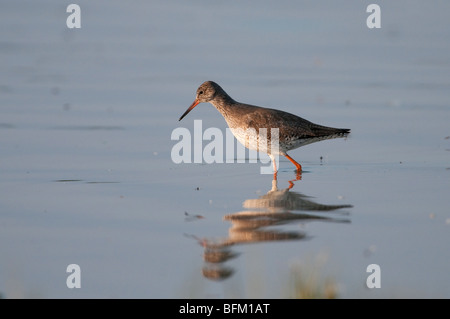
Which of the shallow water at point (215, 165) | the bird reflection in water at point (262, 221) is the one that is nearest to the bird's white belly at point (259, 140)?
the shallow water at point (215, 165)

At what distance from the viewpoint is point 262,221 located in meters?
8.00

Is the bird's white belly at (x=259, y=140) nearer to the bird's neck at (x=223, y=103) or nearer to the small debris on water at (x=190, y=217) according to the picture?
the bird's neck at (x=223, y=103)

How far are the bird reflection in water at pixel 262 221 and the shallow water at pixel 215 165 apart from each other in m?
0.02

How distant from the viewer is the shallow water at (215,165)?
22.0 feet

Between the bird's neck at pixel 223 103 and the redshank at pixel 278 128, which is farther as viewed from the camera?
the bird's neck at pixel 223 103

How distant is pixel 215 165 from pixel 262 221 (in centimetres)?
296

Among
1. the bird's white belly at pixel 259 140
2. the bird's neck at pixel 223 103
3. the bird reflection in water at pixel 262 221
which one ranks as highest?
the bird's neck at pixel 223 103

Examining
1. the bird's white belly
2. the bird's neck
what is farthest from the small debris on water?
the bird's neck

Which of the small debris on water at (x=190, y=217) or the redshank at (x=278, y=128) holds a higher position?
the redshank at (x=278, y=128)

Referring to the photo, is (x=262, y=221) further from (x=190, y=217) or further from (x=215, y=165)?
(x=215, y=165)

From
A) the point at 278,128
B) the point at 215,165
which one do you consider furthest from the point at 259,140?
the point at 215,165

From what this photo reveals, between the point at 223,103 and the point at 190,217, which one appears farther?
the point at 223,103

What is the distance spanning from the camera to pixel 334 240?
740 cm

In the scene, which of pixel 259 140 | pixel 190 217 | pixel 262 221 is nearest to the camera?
pixel 262 221
